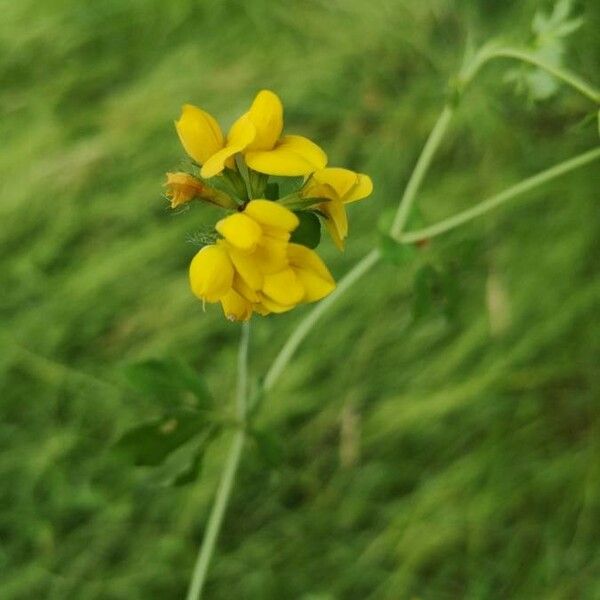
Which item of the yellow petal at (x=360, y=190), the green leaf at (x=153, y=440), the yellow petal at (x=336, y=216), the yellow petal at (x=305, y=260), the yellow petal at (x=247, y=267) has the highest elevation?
the green leaf at (x=153, y=440)

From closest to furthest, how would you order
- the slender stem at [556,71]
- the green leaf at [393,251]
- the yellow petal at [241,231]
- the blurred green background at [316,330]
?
the yellow petal at [241,231] < the slender stem at [556,71] < the green leaf at [393,251] < the blurred green background at [316,330]

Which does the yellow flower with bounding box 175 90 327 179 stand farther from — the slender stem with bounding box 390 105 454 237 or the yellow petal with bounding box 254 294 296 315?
the slender stem with bounding box 390 105 454 237

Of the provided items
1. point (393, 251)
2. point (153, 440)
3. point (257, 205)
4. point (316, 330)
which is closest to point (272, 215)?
point (257, 205)

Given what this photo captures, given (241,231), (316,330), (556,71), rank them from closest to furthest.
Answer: (241,231) → (556,71) → (316,330)

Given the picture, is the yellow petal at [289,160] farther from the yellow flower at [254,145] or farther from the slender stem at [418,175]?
the slender stem at [418,175]

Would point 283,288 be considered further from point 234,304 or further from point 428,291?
point 428,291

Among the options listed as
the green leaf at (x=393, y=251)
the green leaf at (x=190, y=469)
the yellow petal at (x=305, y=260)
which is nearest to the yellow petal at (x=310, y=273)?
the yellow petal at (x=305, y=260)

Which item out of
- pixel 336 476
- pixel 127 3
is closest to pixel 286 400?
pixel 336 476
